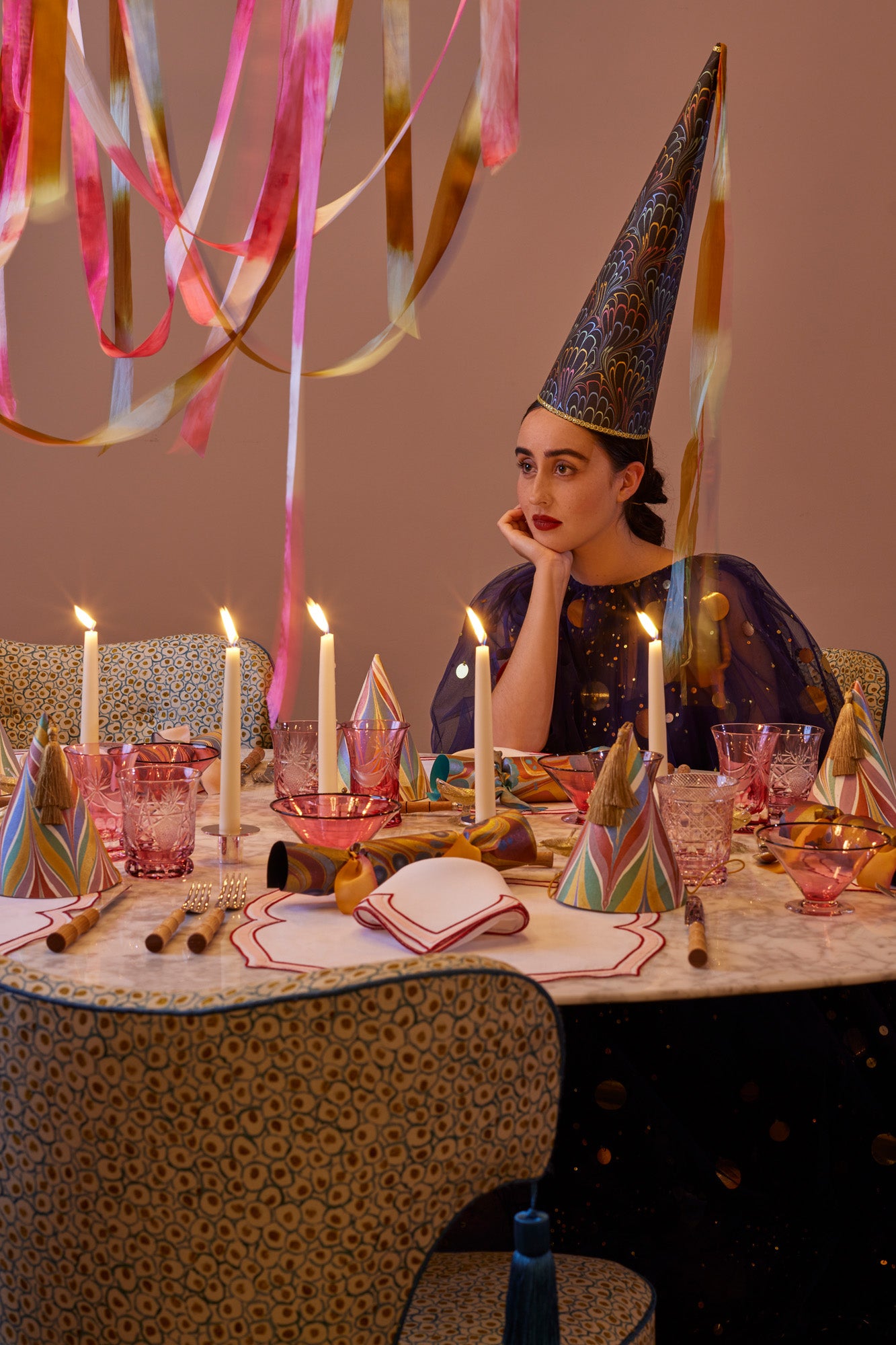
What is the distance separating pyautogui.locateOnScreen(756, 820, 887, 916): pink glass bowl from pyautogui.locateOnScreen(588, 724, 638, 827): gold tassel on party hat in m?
0.11

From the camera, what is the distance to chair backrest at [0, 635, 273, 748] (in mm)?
2125

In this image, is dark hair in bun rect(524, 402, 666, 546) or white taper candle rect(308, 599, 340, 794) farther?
dark hair in bun rect(524, 402, 666, 546)

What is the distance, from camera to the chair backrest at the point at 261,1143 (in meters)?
0.49

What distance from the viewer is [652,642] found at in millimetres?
1139

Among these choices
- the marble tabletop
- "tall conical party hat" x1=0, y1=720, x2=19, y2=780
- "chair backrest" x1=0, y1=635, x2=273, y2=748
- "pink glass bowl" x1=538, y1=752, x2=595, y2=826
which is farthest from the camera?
"chair backrest" x1=0, y1=635, x2=273, y2=748

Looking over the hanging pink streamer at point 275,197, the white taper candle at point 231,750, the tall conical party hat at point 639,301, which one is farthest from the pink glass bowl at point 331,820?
the tall conical party hat at point 639,301

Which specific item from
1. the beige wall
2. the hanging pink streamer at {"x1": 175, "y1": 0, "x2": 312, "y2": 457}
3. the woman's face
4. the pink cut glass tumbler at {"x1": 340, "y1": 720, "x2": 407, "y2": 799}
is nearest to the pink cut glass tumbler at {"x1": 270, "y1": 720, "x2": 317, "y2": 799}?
the pink cut glass tumbler at {"x1": 340, "y1": 720, "x2": 407, "y2": 799}

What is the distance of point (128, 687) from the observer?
2.14 m

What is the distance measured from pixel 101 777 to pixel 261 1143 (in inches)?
26.3

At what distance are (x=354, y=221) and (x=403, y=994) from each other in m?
2.76

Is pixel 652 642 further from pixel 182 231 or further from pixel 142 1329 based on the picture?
pixel 182 231

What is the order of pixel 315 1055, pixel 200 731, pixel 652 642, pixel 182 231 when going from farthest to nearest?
pixel 200 731, pixel 182 231, pixel 652 642, pixel 315 1055

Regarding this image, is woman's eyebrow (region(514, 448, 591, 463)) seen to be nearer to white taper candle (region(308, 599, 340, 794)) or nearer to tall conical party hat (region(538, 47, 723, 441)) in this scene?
tall conical party hat (region(538, 47, 723, 441))

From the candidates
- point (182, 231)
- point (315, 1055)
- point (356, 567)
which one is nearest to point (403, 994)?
point (315, 1055)
